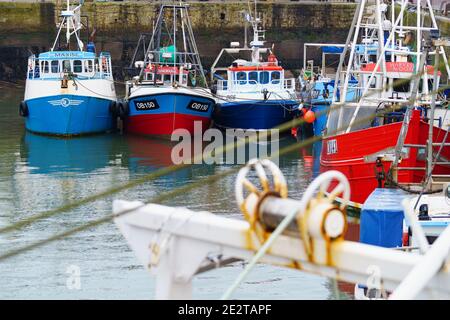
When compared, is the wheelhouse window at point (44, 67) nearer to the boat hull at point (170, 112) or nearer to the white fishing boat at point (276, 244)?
the boat hull at point (170, 112)

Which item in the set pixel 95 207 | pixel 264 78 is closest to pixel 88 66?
pixel 264 78

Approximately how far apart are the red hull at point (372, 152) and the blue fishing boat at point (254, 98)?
410 inches

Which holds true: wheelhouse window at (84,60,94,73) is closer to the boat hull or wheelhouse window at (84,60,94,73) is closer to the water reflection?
the boat hull

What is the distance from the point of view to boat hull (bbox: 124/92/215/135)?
2589 cm

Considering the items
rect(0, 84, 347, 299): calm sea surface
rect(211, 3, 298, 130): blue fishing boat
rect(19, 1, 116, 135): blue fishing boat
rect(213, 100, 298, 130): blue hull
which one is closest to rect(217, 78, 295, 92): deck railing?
rect(211, 3, 298, 130): blue fishing boat

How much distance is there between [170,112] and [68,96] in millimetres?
2476

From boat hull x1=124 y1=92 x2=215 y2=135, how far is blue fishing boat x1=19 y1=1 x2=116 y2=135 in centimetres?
93

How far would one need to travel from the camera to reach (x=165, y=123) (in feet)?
85.4

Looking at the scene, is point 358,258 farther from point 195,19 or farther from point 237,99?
point 195,19

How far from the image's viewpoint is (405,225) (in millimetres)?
11148

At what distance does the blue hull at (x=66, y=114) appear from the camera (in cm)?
2586

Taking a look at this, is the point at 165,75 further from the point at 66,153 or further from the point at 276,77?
the point at 66,153

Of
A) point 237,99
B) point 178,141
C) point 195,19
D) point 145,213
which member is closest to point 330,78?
point 237,99

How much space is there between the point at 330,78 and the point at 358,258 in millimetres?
25919
